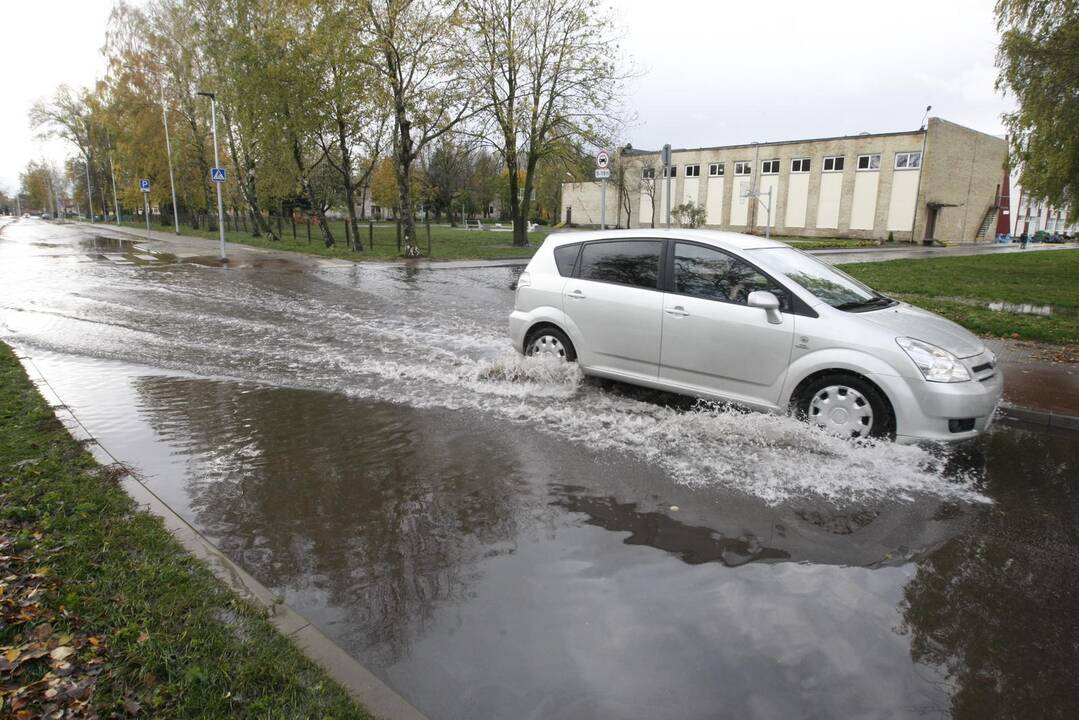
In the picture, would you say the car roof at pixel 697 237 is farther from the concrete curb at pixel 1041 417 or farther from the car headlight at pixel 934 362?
the concrete curb at pixel 1041 417

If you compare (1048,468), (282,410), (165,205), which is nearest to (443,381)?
(282,410)

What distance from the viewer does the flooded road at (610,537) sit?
2.95 metres

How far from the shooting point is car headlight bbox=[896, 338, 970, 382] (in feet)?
17.3

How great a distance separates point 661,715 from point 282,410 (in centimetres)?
523

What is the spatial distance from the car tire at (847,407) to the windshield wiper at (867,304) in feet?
2.17

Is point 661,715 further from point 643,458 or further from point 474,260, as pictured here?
point 474,260

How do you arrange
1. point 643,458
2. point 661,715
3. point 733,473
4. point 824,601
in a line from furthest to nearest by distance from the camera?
point 643,458 → point 733,473 → point 824,601 → point 661,715

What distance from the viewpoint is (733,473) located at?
205 inches

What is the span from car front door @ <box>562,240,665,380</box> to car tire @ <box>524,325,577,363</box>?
6.8 inches

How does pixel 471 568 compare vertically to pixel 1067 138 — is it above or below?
below

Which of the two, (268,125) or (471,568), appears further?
(268,125)

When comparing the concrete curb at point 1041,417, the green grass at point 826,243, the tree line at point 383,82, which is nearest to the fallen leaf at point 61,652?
the concrete curb at point 1041,417

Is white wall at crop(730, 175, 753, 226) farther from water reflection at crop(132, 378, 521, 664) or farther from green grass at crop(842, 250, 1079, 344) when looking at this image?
water reflection at crop(132, 378, 521, 664)

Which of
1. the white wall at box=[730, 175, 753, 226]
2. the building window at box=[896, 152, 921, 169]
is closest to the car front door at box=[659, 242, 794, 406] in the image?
the building window at box=[896, 152, 921, 169]
